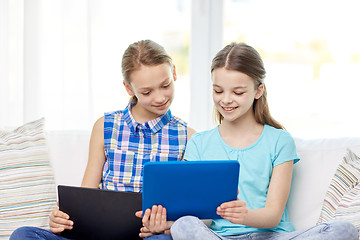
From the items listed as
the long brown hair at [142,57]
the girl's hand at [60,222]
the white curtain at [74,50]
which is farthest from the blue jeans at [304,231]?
the white curtain at [74,50]

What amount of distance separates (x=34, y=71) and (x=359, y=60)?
6.16 ft

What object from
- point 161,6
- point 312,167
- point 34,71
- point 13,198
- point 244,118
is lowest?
point 13,198

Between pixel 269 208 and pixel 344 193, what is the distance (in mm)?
288

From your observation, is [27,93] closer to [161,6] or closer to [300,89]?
[161,6]

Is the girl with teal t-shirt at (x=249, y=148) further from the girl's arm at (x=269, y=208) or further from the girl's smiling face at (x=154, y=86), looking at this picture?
the girl's smiling face at (x=154, y=86)

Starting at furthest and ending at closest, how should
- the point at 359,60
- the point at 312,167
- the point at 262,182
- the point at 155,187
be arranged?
the point at 359,60
the point at 312,167
the point at 262,182
the point at 155,187

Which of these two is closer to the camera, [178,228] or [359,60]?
[178,228]

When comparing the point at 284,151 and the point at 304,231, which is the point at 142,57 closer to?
the point at 284,151

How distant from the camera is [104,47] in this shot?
2703 millimetres

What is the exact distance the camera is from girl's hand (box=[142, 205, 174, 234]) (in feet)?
4.68

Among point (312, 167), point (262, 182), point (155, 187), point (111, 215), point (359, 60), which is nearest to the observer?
point (155, 187)

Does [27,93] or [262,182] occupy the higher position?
[27,93]

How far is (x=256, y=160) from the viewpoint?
5.56ft

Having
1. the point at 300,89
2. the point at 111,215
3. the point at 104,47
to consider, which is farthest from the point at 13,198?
the point at 300,89
